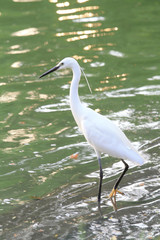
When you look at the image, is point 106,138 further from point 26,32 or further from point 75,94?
point 26,32

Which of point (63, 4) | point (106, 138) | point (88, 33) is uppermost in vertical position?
point (106, 138)

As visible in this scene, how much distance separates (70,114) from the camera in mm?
8156

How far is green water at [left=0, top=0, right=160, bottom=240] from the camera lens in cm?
521

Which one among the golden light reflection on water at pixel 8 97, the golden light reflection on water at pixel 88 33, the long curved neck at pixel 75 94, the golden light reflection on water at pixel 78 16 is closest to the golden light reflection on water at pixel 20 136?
the golden light reflection on water at pixel 8 97

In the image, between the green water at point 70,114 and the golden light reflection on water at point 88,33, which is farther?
the golden light reflection on water at point 88,33

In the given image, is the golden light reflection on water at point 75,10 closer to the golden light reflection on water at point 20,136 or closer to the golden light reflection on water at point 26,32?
the golden light reflection on water at point 26,32

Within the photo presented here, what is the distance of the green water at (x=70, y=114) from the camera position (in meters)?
5.21

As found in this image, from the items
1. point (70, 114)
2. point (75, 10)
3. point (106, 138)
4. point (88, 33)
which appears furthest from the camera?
point (75, 10)

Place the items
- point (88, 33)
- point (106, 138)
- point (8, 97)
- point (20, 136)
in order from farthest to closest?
point (88, 33), point (8, 97), point (20, 136), point (106, 138)

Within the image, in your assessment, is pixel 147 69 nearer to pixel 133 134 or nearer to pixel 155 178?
pixel 133 134

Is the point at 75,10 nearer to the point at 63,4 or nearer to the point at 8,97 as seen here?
the point at 63,4

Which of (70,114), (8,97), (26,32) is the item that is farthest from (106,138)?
(26,32)

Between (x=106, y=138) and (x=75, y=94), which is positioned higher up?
(x=75, y=94)

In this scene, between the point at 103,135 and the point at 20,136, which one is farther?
the point at 20,136
